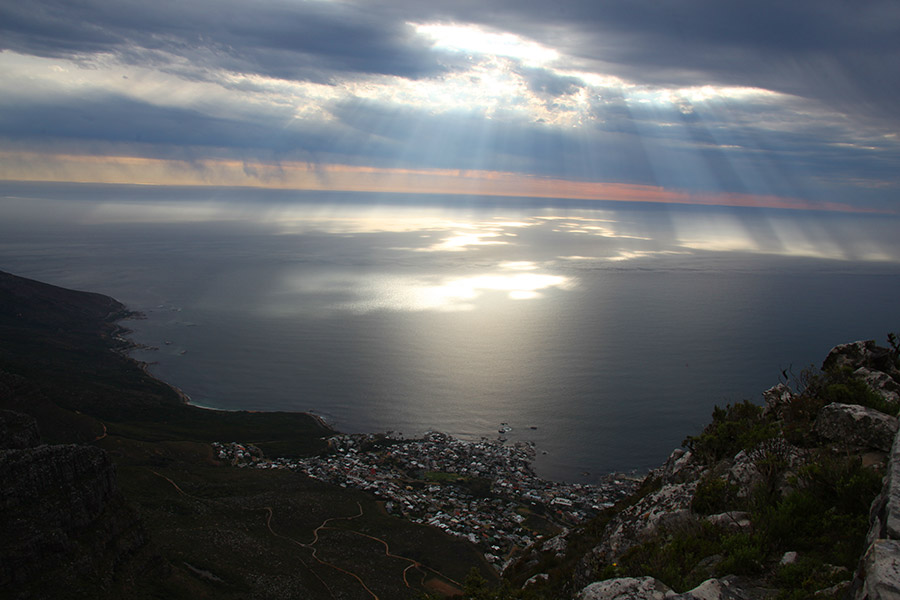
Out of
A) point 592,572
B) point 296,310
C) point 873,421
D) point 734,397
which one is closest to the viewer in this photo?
point 873,421

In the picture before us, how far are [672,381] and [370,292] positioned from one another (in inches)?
4259

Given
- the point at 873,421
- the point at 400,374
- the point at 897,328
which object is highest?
the point at 873,421

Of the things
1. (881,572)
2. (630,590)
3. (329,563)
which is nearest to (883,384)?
(630,590)

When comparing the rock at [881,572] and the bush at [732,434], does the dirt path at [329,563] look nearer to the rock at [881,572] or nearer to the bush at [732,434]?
the bush at [732,434]

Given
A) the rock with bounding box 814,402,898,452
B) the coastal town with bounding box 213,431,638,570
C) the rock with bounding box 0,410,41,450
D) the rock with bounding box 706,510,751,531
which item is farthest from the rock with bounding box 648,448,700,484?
the rock with bounding box 0,410,41,450

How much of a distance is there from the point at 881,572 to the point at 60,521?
39.3m

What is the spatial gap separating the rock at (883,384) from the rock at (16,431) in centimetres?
4914

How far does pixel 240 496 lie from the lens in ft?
156

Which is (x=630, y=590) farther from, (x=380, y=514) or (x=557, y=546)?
(x=380, y=514)

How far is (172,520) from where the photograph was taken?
129ft

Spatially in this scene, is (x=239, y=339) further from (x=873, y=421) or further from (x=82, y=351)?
(x=873, y=421)

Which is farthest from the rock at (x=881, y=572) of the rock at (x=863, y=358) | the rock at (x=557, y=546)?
the rock at (x=557, y=546)

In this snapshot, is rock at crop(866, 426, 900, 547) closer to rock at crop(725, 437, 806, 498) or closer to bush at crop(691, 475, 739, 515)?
rock at crop(725, 437, 806, 498)

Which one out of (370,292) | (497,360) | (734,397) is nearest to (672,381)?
(734,397)
